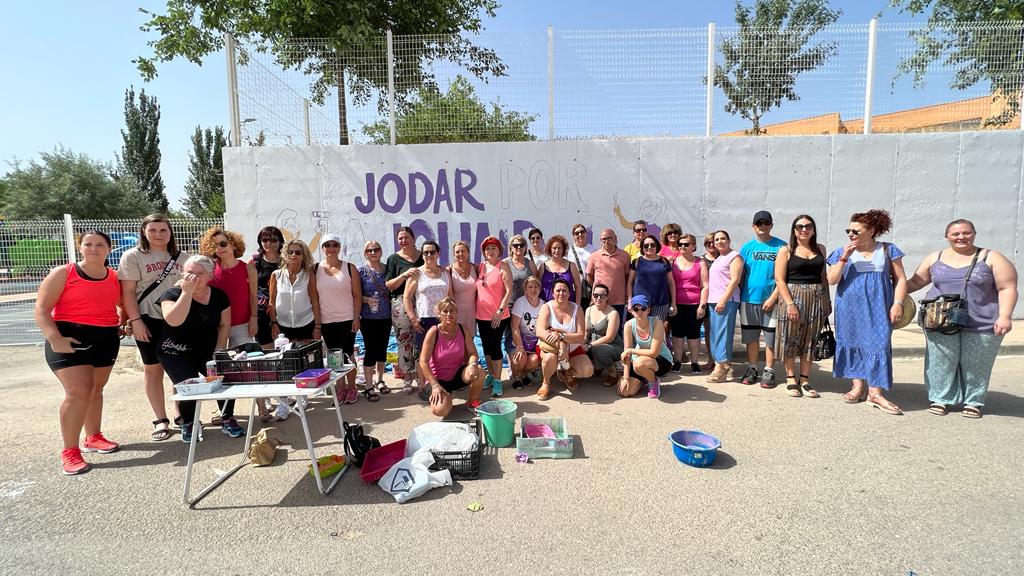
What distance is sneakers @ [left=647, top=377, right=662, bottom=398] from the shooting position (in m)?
4.89

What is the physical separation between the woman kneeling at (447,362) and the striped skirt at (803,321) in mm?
3101

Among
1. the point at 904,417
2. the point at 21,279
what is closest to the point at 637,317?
the point at 904,417

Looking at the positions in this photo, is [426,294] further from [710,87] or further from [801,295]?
[710,87]

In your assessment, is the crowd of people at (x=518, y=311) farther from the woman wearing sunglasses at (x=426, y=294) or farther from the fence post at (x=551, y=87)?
the fence post at (x=551, y=87)

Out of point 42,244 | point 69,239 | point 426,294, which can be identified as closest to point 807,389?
point 426,294

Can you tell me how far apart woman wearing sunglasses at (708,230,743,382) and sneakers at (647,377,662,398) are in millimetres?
819

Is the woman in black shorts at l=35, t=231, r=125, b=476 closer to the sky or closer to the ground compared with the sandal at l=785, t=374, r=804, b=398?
closer to the sky

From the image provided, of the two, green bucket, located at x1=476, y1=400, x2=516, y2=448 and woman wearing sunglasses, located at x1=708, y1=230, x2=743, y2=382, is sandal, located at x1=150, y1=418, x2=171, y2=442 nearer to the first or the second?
green bucket, located at x1=476, y1=400, x2=516, y2=448

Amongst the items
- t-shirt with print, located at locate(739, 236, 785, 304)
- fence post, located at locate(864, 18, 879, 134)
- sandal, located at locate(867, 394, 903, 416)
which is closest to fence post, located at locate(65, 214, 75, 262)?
t-shirt with print, located at locate(739, 236, 785, 304)

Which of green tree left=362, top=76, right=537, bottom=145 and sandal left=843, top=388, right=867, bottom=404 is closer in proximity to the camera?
sandal left=843, top=388, right=867, bottom=404

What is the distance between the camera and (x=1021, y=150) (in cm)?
743

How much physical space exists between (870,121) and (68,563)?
33.2 feet

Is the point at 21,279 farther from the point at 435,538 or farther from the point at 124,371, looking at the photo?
the point at 435,538

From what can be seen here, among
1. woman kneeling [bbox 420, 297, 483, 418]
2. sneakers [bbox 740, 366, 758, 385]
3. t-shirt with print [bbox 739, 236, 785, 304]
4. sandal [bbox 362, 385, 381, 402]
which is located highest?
t-shirt with print [bbox 739, 236, 785, 304]
